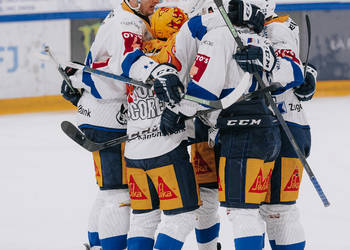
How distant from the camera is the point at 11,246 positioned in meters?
3.55

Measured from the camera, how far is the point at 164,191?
2.71 m

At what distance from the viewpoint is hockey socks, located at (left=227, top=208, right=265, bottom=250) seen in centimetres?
257

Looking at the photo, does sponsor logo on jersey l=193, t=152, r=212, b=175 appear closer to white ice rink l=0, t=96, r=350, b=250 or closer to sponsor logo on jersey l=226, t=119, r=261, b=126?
sponsor logo on jersey l=226, t=119, r=261, b=126

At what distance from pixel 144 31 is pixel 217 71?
49 centimetres

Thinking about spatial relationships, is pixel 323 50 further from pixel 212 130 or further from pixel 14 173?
pixel 212 130

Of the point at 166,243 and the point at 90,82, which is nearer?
the point at 166,243

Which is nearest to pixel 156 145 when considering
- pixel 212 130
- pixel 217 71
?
pixel 212 130

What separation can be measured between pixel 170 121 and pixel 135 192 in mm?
340

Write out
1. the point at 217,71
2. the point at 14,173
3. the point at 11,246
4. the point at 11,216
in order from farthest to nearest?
the point at 14,173
the point at 11,216
the point at 11,246
the point at 217,71

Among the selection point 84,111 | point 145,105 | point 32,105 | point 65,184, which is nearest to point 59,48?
point 32,105

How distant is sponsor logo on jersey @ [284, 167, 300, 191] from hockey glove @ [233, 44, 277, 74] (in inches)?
20.0

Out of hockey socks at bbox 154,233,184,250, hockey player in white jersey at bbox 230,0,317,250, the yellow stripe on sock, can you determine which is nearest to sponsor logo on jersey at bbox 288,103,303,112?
hockey player in white jersey at bbox 230,0,317,250

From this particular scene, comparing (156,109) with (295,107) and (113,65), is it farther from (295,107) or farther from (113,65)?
(295,107)

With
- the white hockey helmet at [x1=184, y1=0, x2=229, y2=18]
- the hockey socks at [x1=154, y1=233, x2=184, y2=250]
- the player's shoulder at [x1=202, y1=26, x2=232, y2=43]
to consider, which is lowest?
the hockey socks at [x1=154, y1=233, x2=184, y2=250]
